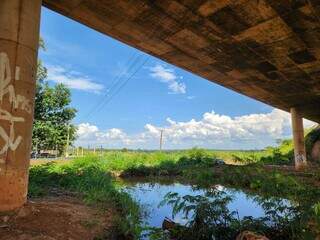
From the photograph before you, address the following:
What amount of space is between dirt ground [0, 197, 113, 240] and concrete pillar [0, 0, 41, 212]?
0.38 metres

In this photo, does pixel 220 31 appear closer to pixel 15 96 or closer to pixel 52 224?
pixel 15 96

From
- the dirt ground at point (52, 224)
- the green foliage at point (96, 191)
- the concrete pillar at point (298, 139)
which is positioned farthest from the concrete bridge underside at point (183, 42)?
the concrete pillar at point (298, 139)

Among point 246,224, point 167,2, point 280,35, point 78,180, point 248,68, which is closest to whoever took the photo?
point 246,224

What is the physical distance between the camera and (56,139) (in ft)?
118

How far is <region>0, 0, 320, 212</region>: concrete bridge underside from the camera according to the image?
6.59m

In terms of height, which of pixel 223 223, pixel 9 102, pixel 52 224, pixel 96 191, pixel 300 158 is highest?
pixel 9 102


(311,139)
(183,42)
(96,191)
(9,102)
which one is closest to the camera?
(9,102)

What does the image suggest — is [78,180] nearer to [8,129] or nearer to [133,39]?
[133,39]

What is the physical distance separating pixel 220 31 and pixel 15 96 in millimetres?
7721

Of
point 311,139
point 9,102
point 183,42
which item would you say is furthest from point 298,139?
point 9,102

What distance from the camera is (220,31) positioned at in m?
11.4

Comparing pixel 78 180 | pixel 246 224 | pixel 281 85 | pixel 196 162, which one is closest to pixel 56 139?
pixel 196 162

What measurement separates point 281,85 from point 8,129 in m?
17.1

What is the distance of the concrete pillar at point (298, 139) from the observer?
27.6m
